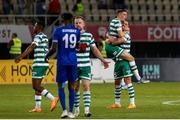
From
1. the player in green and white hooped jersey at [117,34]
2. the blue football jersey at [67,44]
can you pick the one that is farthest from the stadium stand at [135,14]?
the blue football jersey at [67,44]

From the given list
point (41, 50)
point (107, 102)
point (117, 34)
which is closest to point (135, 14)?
point (107, 102)

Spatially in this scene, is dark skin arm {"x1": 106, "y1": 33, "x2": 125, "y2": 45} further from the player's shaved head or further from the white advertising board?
the white advertising board

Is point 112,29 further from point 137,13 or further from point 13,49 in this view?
point 137,13

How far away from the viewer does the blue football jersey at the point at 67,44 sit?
17.9m

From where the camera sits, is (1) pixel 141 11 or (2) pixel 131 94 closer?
(2) pixel 131 94

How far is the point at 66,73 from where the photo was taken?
712 inches

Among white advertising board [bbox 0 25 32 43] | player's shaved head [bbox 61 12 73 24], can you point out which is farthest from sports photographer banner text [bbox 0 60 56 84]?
player's shaved head [bbox 61 12 73 24]

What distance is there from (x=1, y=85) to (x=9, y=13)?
6756 millimetres

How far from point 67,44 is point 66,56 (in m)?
0.25

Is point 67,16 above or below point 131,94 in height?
above

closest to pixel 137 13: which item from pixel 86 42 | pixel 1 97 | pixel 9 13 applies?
pixel 9 13

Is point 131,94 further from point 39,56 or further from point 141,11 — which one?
point 141,11

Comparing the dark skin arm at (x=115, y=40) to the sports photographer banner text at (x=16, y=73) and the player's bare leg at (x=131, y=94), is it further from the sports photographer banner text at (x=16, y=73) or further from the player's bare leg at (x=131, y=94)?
the sports photographer banner text at (x=16, y=73)

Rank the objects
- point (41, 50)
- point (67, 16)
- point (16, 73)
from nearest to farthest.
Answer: point (67, 16) < point (41, 50) < point (16, 73)
